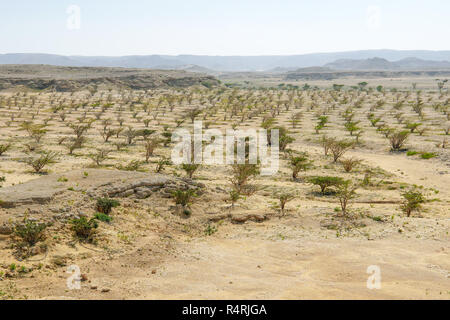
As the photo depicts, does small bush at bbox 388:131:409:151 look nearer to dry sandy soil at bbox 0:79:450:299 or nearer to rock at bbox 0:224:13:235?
dry sandy soil at bbox 0:79:450:299

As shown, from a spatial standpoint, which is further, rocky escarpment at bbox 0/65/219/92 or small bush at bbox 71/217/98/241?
rocky escarpment at bbox 0/65/219/92

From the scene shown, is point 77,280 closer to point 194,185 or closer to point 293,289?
point 293,289

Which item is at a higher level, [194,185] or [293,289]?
[194,185]

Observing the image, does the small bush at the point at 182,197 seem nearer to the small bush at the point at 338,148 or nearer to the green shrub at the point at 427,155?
the small bush at the point at 338,148

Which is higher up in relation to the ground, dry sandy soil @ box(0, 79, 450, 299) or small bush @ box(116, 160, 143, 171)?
small bush @ box(116, 160, 143, 171)

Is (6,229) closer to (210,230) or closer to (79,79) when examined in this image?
(210,230)

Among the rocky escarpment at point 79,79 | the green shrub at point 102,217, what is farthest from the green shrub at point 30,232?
the rocky escarpment at point 79,79

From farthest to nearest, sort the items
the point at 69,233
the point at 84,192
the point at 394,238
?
the point at 84,192, the point at 394,238, the point at 69,233

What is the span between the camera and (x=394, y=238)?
10875 mm

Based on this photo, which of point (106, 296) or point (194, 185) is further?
point (194, 185)

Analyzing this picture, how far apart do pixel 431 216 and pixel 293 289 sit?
8234mm

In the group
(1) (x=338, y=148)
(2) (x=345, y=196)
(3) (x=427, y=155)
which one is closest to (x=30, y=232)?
(2) (x=345, y=196)

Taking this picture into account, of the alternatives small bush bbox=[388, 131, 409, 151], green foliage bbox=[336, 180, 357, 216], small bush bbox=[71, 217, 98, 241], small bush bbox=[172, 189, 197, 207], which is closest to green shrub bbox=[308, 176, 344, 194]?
green foliage bbox=[336, 180, 357, 216]
